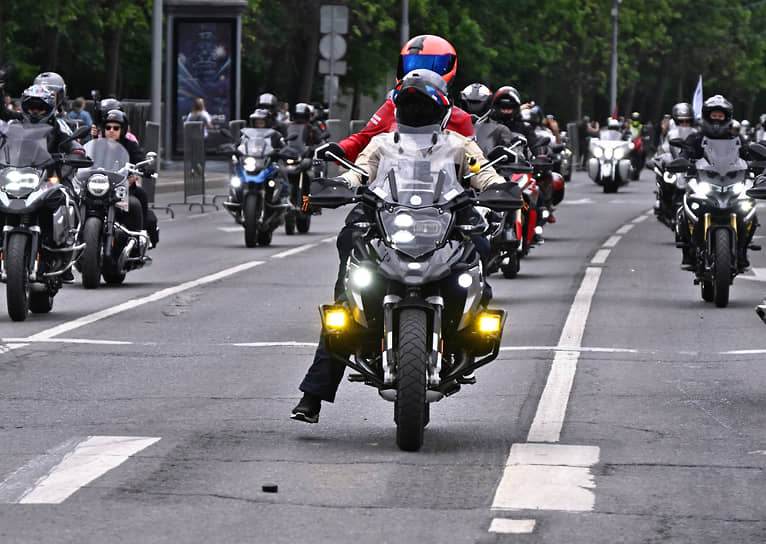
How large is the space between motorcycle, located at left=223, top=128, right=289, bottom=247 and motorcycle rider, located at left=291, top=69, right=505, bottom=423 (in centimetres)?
1396

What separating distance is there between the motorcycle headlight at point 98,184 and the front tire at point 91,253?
220 mm

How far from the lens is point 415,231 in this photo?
841 cm

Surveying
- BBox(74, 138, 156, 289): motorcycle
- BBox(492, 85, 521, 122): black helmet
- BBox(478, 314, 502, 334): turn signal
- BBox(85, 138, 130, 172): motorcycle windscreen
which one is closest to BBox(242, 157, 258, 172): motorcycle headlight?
BBox(492, 85, 521, 122): black helmet

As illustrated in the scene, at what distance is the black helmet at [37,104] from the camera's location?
14750 millimetres

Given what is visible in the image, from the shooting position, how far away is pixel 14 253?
13.7 meters

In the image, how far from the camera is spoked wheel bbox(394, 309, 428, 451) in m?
8.16

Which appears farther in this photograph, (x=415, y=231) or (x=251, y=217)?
(x=251, y=217)

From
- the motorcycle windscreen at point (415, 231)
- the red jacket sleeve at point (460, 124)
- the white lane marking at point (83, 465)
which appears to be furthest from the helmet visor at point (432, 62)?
the white lane marking at point (83, 465)

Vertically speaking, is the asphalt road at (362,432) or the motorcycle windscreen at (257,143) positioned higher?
the motorcycle windscreen at (257,143)

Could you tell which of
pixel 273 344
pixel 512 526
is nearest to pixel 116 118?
pixel 273 344

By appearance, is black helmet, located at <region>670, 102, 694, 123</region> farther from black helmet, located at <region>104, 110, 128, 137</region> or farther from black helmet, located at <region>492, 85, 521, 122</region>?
black helmet, located at <region>104, 110, 128, 137</region>

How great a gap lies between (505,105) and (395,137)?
379 inches

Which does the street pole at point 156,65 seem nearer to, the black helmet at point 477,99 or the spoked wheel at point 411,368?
the black helmet at point 477,99

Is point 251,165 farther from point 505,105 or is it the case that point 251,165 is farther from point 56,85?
point 56,85
